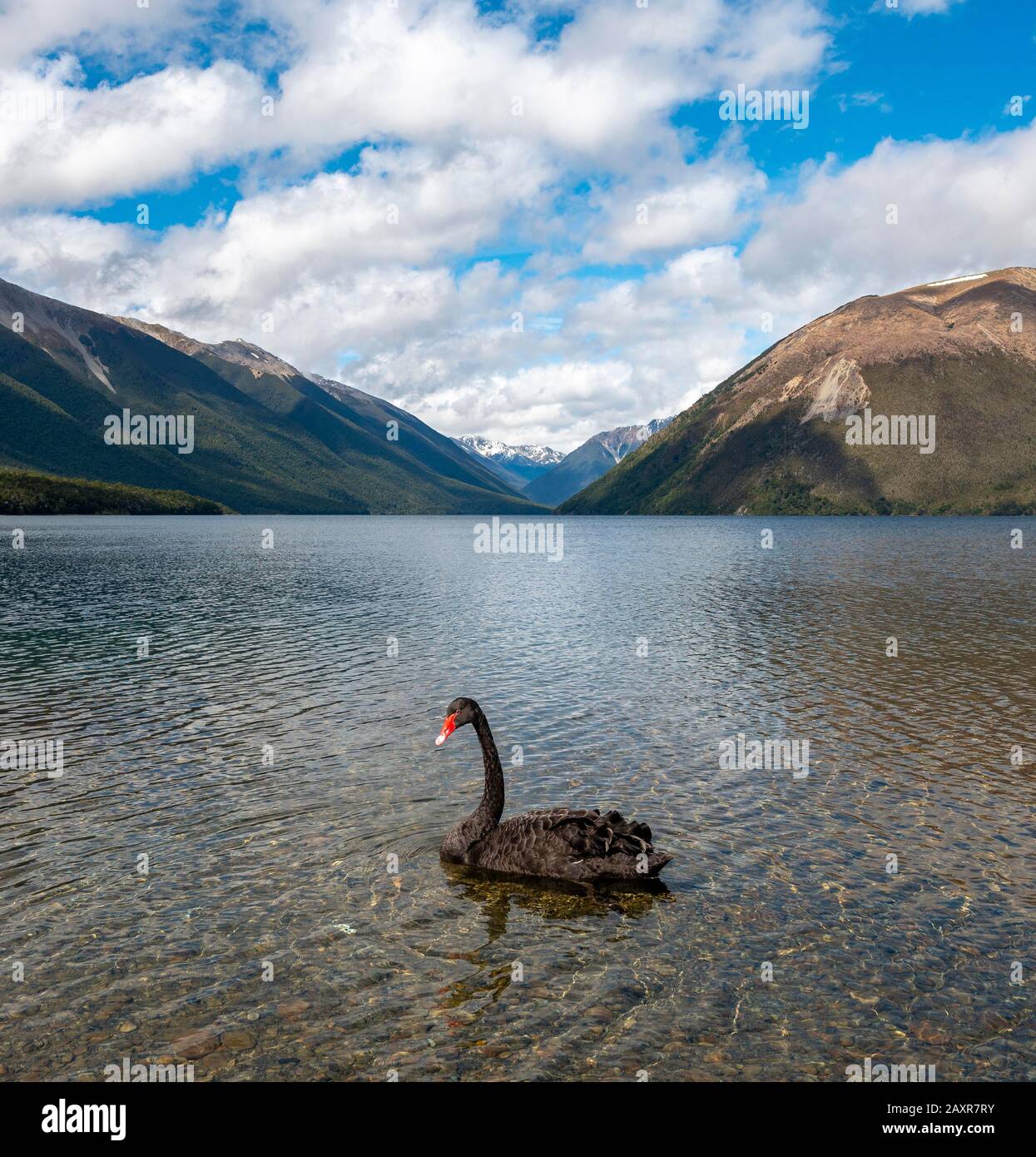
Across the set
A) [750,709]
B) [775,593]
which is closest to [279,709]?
[750,709]

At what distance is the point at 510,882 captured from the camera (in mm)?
16109

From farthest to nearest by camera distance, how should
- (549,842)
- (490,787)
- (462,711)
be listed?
(462,711)
(490,787)
(549,842)

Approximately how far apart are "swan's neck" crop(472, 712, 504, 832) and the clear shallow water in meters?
1.38

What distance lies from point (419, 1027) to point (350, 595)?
5997 cm

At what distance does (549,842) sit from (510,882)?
1136mm

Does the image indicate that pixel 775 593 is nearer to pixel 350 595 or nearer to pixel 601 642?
pixel 601 642

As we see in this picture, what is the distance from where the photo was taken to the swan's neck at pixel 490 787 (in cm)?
1720

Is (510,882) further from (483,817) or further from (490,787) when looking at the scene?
(490,787)

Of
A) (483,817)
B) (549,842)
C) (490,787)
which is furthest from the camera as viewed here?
(490,787)

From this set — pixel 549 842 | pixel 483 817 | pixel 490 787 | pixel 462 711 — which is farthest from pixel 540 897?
pixel 462 711

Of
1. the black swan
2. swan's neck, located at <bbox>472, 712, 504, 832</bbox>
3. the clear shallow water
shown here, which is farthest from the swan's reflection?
swan's neck, located at <bbox>472, 712, 504, 832</bbox>

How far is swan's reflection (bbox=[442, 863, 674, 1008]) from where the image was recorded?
48.1 ft

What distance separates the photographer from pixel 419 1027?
1120 cm

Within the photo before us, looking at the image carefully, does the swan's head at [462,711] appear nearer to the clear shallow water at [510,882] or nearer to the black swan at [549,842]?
the black swan at [549,842]
